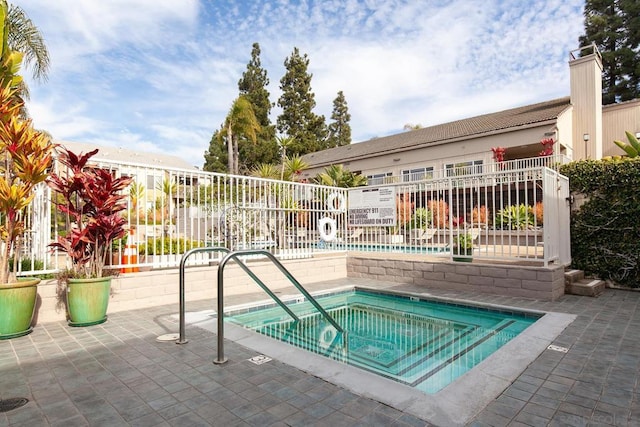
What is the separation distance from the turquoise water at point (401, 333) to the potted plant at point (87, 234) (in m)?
1.82

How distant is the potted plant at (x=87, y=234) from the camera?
4.53 meters

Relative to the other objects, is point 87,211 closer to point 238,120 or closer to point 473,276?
point 473,276

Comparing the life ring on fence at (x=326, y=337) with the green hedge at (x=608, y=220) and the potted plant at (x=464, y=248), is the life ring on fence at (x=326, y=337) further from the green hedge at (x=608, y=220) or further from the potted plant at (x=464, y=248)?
the green hedge at (x=608, y=220)

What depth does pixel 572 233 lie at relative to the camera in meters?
7.20

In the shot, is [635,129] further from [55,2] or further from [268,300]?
[55,2]

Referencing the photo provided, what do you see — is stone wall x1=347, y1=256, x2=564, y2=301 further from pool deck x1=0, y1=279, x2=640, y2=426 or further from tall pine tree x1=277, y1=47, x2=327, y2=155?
tall pine tree x1=277, y1=47, x2=327, y2=155

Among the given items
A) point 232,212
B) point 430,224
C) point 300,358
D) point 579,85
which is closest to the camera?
point 300,358

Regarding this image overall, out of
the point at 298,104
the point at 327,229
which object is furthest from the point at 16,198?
the point at 298,104

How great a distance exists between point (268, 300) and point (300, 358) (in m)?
2.93

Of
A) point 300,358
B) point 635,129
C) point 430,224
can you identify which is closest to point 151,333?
point 300,358

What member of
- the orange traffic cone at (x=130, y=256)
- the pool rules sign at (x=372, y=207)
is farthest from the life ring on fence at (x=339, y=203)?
the orange traffic cone at (x=130, y=256)

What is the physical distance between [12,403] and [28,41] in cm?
1226

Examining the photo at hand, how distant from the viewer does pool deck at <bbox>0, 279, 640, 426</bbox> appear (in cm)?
226

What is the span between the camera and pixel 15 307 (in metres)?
3.97
